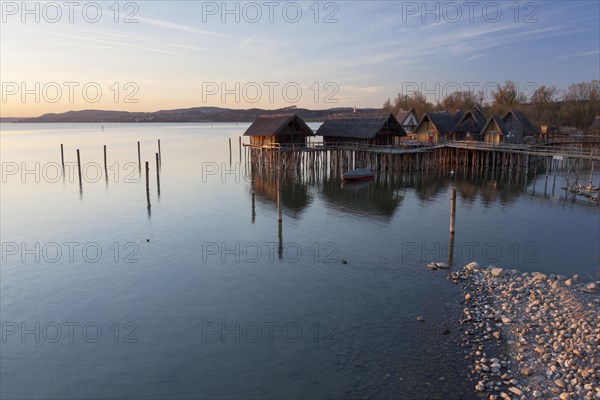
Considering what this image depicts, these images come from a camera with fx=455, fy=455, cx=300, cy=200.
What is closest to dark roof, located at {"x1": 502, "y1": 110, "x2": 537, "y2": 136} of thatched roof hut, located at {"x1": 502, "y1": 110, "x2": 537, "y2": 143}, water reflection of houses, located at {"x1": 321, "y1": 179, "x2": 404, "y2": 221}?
thatched roof hut, located at {"x1": 502, "y1": 110, "x2": 537, "y2": 143}

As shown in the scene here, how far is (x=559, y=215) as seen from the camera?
27953 mm

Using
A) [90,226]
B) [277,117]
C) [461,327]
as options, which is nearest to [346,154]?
[277,117]

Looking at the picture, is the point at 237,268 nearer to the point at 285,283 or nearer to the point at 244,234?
the point at 285,283

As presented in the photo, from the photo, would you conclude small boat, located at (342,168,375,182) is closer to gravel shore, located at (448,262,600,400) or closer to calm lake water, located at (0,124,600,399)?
calm lake water, located at (0,124,600,399)

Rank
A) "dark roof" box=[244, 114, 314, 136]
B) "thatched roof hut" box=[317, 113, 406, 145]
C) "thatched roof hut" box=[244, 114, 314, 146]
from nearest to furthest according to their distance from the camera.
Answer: "dark roof" box=[244, 114, 314, 136]
"thatched roof hut" box=[244, 114, 314, 146]
"thatched roof hut" box=[317, 113, 406, 145]

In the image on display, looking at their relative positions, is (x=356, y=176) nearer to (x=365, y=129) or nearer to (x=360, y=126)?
(x=365, y=129)

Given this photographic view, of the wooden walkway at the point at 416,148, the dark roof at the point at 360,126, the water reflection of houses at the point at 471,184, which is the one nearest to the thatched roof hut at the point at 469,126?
the wooden walkway at the point at 416,148

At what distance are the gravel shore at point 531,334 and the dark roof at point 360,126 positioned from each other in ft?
98.7

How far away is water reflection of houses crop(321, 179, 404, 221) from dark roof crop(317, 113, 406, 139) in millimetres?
6957

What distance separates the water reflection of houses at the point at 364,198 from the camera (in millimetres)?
30344

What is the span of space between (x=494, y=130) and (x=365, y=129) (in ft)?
55.7

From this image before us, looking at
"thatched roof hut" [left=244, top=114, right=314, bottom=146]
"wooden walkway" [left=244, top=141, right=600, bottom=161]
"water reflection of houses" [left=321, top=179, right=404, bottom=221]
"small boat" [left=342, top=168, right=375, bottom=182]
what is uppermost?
"thatched roof hut" [left=244, top=114, right=314, bottom=146]

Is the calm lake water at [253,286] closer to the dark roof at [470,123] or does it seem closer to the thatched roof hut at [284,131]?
the thatched roof hut at [284,131]

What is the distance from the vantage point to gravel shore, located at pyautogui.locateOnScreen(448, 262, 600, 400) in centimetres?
1067
